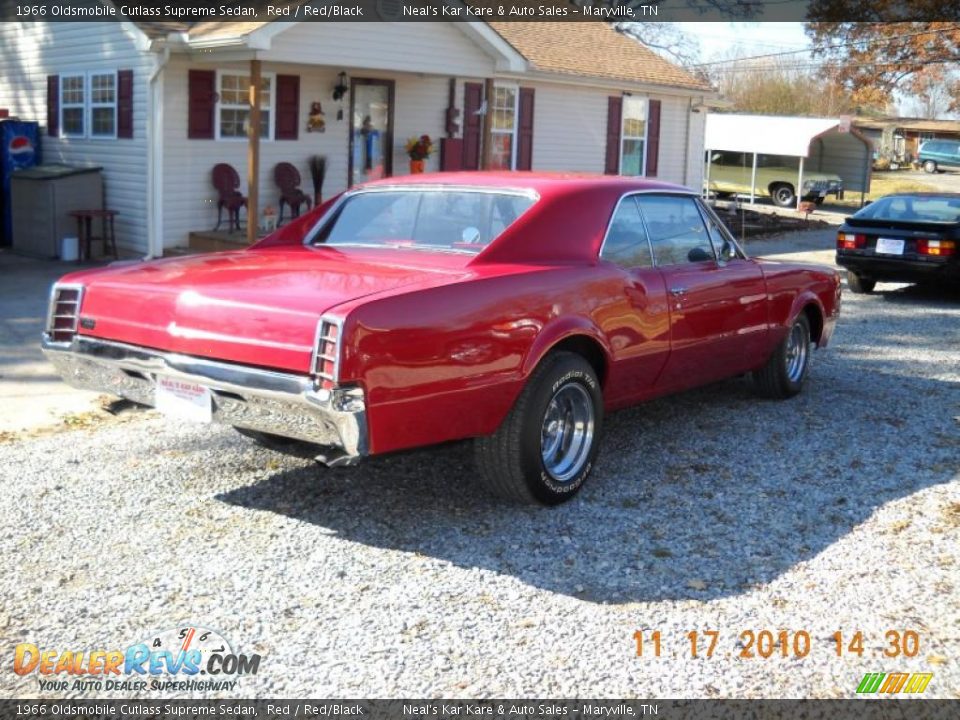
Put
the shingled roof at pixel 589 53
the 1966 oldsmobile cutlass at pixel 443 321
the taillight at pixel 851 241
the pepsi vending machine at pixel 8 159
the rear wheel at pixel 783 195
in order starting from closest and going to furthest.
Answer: the 1966 oldsmobile cutlass at pixel 443 321
the taillight at pixel 851 241
the pepsi vending machine at pixel 8 159
the shingled roof at pixel 589 53
the rear wheel at pixel 783 195

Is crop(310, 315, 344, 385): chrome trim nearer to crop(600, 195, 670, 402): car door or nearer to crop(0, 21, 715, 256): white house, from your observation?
crop(600, 195, 670, 402): car door

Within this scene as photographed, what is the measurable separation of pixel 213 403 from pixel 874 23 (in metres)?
29.2

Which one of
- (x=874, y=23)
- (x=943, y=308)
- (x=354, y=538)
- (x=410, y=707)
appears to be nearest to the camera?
(x=410, y=707)

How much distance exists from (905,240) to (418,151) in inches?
316

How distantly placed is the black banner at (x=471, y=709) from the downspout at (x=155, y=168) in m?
11.8

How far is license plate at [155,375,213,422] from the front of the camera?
4633mm

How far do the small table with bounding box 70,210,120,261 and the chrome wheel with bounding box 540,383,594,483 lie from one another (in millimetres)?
10947

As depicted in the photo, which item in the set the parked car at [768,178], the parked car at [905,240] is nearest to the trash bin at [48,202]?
the parked car at [905,240]

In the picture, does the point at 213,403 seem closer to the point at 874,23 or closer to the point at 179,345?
the point at 179,345

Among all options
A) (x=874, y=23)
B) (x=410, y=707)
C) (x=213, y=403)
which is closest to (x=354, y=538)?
(x=213, y=403)

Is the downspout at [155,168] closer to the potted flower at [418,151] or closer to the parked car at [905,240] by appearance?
the potted flower at [418,151]

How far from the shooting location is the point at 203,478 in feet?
18.5

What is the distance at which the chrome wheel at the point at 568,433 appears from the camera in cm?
528

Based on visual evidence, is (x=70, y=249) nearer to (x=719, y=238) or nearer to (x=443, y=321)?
(x=719, y=238)
